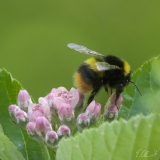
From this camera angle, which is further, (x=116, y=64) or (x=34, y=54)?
(x=34, y=54)

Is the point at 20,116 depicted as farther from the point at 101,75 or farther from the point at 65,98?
the point at 101,75

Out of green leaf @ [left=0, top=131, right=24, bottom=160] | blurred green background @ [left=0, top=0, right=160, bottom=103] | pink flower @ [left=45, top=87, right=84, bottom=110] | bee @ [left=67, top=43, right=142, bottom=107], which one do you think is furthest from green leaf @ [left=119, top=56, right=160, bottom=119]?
blurred green background @ [left=0, top=0, right=160, bottom=103]

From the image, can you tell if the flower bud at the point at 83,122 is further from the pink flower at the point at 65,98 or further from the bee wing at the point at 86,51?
the bee wing at the point at 86,51

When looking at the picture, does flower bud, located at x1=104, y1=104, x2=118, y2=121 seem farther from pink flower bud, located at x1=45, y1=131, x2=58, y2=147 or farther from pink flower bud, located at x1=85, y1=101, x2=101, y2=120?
pink flower bud, located at x1=45, y1=131, x2=58, y2=147

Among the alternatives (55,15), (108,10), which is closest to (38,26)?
(55,15)

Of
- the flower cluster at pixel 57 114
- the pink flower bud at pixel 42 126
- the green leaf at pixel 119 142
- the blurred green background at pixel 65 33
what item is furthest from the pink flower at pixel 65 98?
the blurred green background at pixel 65 33

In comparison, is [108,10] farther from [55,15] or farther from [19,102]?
[19,102]
